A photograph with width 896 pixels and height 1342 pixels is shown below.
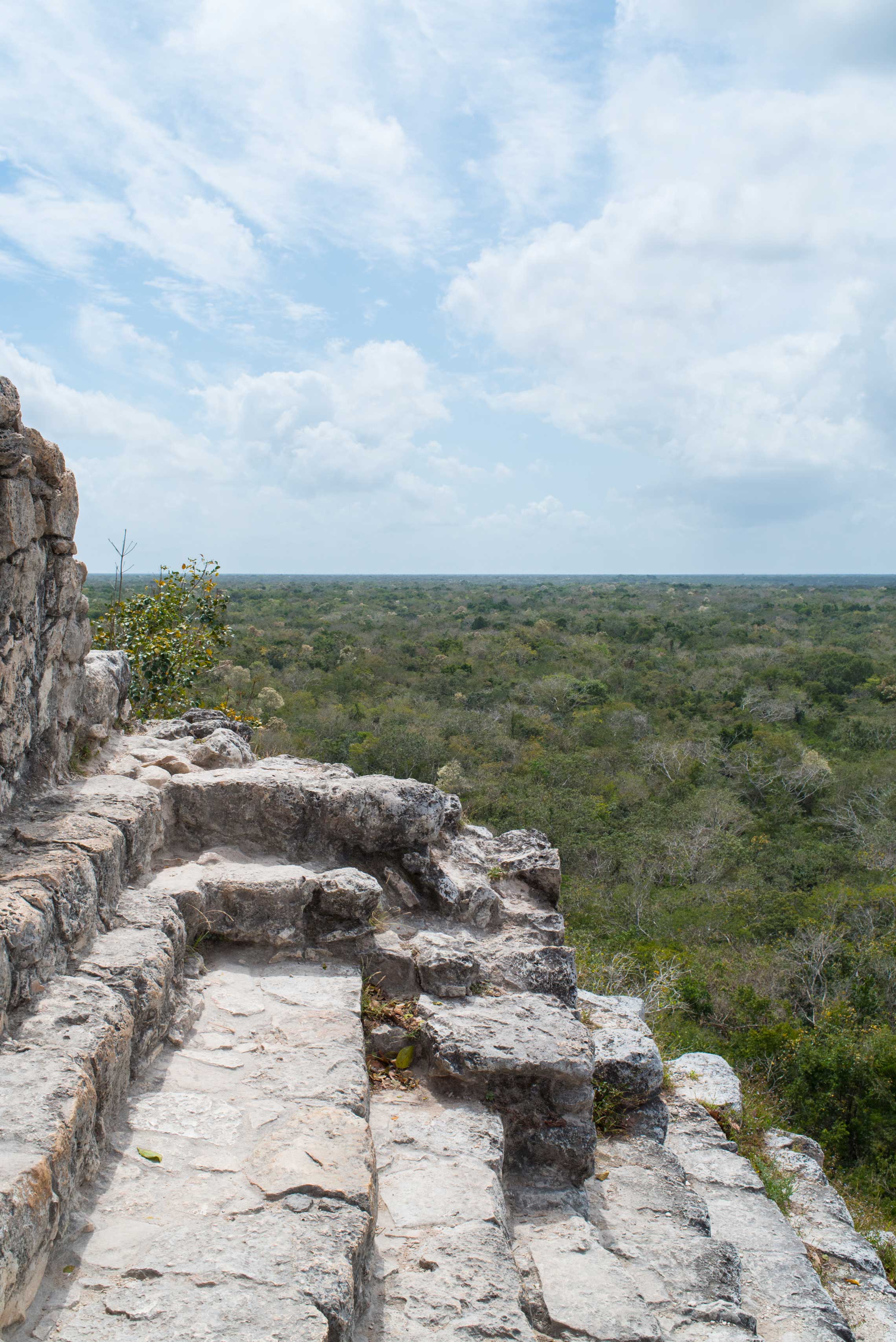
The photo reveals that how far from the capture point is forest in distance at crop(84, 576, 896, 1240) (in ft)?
38.1

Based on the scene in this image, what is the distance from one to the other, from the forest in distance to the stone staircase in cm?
267

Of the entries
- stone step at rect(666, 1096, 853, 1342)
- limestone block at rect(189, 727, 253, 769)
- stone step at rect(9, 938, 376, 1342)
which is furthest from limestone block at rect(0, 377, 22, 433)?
stone step at rect(666, 1096, 853, 1342)

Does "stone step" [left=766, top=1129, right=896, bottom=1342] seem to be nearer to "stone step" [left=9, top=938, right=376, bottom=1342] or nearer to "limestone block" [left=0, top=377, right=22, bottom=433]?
"stone step" [left=9, top=938, right=376, bottom=1342]

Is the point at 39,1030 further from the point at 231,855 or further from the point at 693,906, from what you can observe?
the point at 693,906

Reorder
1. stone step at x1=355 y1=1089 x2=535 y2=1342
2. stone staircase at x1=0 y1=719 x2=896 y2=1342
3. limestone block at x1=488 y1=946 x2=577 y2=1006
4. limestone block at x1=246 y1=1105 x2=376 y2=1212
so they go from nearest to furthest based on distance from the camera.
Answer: stone staircase at x1=0 y1=719 x2=896 y2=1342
stone step at x1=355 y1=1089 x2=535 y2=1342
limestone block at x1=246 y1=1105 x2=376 y2=1212
limestone block at x1=488 y1=946 x2=577 y2=1006

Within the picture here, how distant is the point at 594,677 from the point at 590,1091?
31.1m

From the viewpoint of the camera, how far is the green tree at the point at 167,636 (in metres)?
8.26

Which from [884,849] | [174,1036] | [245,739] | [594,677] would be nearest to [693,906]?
[884,849]

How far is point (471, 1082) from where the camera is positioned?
389 centimetres

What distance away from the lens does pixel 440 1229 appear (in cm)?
303

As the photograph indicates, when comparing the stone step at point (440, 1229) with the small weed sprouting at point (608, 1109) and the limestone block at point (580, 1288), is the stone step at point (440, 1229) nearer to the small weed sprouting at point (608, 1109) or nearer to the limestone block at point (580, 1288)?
the limestone block at point (580, 1288)

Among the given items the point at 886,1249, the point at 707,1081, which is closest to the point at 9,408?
the point at 707,1081

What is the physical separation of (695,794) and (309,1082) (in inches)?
Result: 761

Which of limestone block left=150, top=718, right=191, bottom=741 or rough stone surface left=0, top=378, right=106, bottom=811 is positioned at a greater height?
rough stone surface left=0, top=378, right=106, bottom=811
